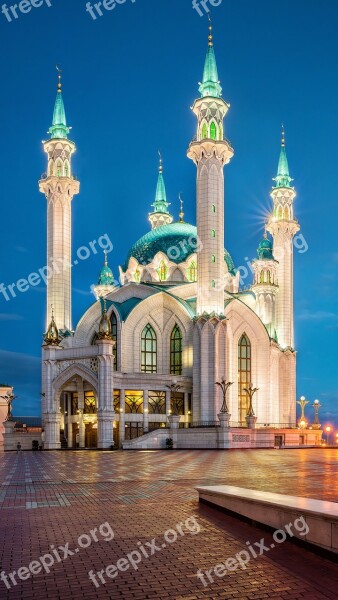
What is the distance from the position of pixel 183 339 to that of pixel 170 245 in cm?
1457

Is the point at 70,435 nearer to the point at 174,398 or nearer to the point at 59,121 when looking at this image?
the point at 174,398

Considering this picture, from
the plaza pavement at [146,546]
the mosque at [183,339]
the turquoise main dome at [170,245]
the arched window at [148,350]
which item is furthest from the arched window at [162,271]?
the plaza pavement at [146,546]

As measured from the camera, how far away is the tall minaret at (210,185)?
2053 inches

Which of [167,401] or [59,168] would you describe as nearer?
[167,401]

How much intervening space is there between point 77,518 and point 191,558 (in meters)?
3.65

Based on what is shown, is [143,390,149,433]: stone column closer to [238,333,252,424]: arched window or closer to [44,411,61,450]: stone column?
[44,411,61,450]: stone column

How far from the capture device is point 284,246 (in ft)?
225

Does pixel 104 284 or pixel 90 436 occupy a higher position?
pixel 104 284

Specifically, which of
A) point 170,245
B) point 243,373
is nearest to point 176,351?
point 243,373

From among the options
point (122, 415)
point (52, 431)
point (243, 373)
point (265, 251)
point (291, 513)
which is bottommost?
point (52, 431)

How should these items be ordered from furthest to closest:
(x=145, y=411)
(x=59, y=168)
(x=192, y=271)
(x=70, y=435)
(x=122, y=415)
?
1. (x=192, y=271)
2. (x=59, y=168)
3. (x=70, y=435)
4. (x=145, y=411)
5. (x=122, y=415)

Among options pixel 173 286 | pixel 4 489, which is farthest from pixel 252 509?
pixel 173 286

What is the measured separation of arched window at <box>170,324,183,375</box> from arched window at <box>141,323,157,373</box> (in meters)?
1.54

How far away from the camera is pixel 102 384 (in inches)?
1884
